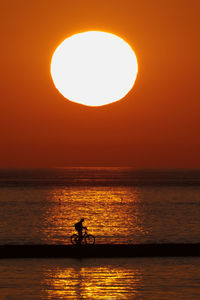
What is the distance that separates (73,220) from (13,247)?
112 ft

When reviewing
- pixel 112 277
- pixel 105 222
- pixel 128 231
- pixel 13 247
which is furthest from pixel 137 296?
pixel 105 222

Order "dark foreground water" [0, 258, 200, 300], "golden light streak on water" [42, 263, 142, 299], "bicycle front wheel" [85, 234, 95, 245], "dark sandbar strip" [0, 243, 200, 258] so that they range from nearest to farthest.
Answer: "golden light streak on water" [42, 263, 142, 299]
"dark foreground water" [0, 258, 200, 300]
"dark sandbar strip" [0, 243, 200, 258]
"bicycle front wheel" [85, 234, 95, 245]

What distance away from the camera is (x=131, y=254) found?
30406 mm

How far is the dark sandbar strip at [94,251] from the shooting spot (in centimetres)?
3014

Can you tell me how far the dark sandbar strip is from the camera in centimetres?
3014

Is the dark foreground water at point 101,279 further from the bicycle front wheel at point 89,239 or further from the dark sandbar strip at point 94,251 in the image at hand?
the bicycle front wheel at point 89,239

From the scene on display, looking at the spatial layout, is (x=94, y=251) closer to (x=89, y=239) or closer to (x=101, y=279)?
(x=89, y=239)

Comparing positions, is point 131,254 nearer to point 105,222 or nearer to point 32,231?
point 32,231

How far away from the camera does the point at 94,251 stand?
30203 millimetres

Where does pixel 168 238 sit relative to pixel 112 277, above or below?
above

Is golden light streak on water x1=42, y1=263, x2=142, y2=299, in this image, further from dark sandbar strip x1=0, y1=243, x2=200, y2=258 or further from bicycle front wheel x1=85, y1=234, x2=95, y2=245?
bicycle front wheel x1=85, y1=234, x2=95, y2=245

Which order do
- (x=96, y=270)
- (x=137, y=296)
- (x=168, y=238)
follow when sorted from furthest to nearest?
(x=168, y=238), (x=96, y=270), (x=137, y=296)

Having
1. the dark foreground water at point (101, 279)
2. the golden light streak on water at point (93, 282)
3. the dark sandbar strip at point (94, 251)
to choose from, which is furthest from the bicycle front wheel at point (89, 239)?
the golden light streak on water at point (93, 282)

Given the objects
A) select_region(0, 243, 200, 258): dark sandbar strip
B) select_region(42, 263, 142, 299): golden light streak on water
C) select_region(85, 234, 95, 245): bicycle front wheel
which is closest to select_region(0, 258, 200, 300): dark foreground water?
select_region(42, 263, 142, 299): golden light streak on water
